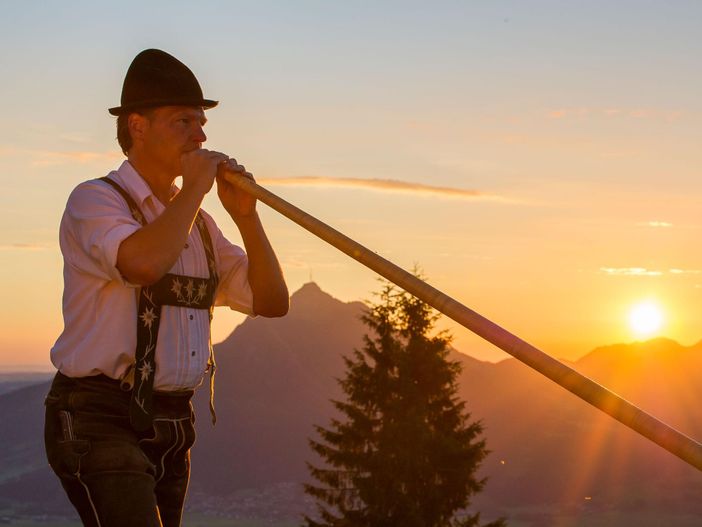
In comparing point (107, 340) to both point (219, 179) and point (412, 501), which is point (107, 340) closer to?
point (219, 179)

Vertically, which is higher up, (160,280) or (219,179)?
(219,179)

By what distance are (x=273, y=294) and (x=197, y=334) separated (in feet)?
2.14

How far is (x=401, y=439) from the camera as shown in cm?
6681

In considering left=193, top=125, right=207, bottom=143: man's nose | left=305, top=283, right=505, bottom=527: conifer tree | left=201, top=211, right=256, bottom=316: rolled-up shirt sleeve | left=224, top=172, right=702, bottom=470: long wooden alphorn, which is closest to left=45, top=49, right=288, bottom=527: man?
left=193, top=125, right=207, bottom=143: man's nose

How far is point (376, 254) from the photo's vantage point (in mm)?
3945

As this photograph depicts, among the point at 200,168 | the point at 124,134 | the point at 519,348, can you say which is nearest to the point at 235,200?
the point at 200,168

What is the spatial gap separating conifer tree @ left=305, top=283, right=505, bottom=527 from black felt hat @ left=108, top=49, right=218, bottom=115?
6216 cm

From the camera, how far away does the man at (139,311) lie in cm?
439

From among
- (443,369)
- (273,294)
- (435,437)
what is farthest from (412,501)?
(273,294)

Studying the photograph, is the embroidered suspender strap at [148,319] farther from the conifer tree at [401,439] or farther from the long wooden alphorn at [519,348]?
the conifer tree at [401,439]

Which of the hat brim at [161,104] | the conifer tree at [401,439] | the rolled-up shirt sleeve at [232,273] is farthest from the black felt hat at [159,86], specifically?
the conifer tree at [401,439]

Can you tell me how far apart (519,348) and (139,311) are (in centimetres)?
177

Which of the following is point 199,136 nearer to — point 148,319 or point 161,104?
point 161,104

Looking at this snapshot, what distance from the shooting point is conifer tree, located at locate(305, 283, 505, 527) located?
6662 cm
